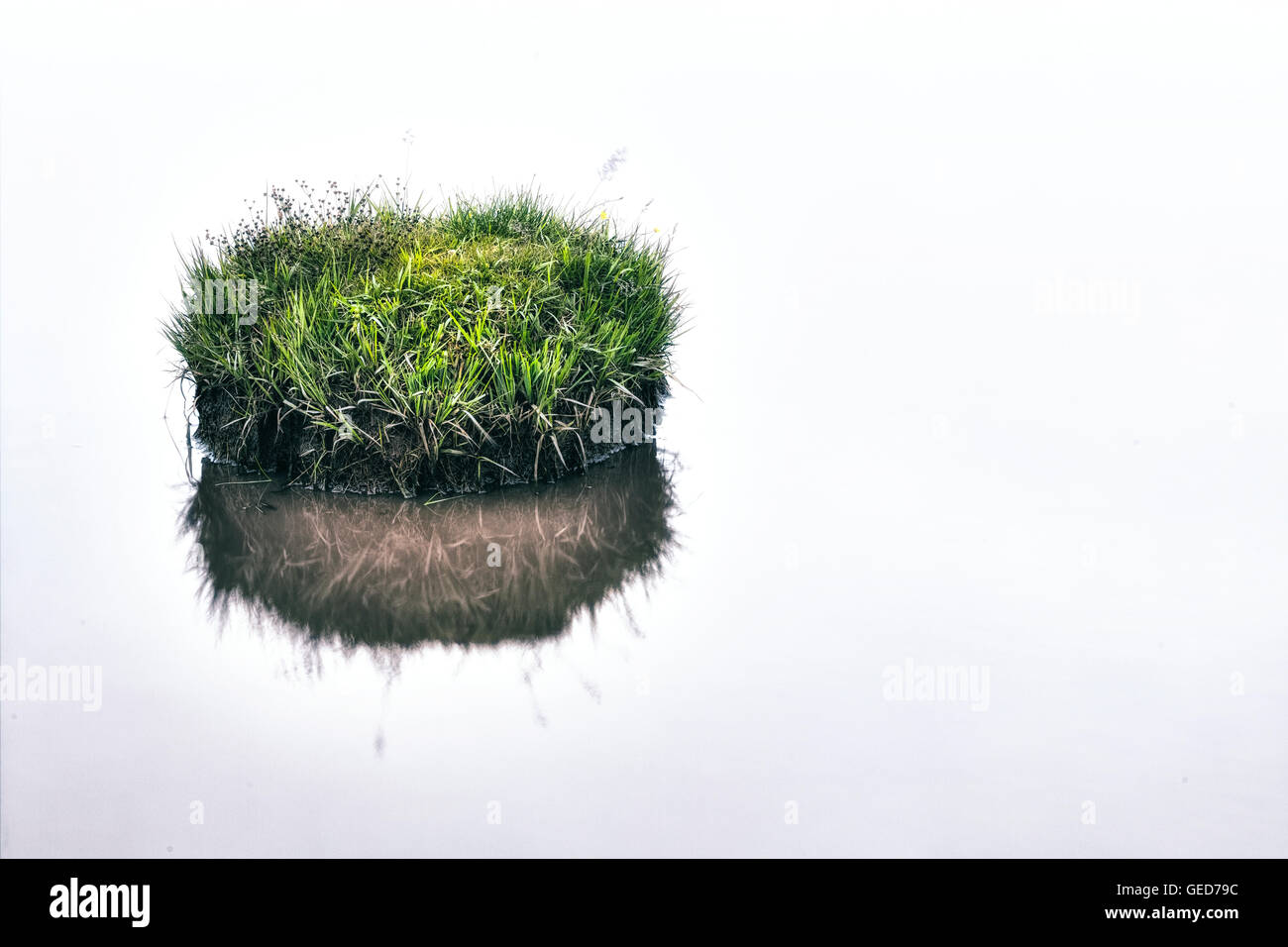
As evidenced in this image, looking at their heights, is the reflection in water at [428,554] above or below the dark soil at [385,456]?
below

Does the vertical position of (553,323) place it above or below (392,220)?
below

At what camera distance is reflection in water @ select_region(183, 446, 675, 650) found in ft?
20.7

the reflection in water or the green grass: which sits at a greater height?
the green grass

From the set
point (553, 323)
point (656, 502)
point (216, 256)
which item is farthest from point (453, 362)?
point (216, 256)

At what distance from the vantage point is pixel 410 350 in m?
7.75

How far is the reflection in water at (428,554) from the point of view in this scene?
6.30 metres

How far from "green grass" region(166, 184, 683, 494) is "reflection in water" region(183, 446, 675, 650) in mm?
249

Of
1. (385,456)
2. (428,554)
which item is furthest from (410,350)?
(428,554)

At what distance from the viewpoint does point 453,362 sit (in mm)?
7797

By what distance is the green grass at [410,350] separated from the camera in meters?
7.64

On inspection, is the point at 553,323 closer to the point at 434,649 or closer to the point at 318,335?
the point at 318,335

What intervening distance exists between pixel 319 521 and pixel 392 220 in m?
2.95

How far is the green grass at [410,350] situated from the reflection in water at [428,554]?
25 cm

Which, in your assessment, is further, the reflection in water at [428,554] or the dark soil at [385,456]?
the dark soil at [385,456]
